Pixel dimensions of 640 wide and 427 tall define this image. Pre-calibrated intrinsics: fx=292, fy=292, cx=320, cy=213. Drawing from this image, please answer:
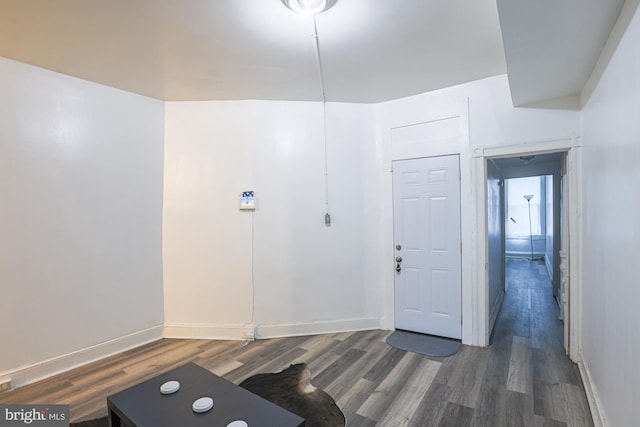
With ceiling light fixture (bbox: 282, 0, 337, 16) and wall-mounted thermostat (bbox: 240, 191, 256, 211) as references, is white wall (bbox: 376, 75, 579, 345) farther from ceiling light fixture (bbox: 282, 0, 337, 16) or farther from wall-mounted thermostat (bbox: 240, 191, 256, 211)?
wall-mounted thermostat (bbox: 240, 191, 256, 211)

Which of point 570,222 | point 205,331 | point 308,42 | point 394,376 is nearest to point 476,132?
point 570,222

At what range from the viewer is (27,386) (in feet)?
7.99

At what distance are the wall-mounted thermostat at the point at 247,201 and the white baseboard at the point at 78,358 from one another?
1.73 metres

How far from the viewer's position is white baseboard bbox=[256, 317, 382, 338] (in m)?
3.42

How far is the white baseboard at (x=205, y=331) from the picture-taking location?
3.39m

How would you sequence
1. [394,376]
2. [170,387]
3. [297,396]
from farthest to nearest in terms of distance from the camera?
[394,376], [297,396], [170,387]

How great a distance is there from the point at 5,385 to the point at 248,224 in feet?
7.74

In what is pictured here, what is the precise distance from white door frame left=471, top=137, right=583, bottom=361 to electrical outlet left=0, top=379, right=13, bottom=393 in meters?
4.17

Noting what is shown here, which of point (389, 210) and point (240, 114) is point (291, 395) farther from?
point (240, 114)

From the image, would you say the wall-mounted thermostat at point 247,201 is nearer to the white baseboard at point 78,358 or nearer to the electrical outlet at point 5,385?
the white baseboard at point 78,358

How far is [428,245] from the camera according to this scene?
3.30 meters

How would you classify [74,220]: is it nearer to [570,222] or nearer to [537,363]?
[537,363]

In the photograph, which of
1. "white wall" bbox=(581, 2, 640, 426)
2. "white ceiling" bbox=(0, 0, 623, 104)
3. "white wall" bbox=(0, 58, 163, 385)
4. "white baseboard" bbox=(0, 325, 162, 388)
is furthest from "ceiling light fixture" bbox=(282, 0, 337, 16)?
"white baseboard" bbox=(0, 325, 162, 388)

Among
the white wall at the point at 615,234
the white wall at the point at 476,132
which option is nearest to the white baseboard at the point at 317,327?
the white wall at the point at 476,132
